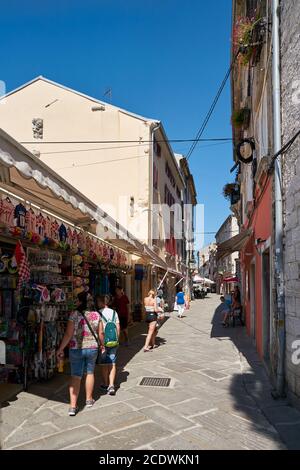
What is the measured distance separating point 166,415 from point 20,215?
10.1 feet

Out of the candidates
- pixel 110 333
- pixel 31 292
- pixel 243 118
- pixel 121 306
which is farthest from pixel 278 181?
pixel 243 118

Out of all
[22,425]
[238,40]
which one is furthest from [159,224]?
[22,425]

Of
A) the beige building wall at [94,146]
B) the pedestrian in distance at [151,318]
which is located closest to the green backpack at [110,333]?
the pedestrian in distance at [151,318]

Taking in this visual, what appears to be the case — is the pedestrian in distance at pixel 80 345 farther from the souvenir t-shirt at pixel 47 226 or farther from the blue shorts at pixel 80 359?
the souvenir t-shirt at pixel 47 226

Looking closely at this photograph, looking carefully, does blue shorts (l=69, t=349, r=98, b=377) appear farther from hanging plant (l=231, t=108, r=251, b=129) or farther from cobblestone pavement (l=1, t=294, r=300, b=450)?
hanging plant (l=231, t=108, r=251, b=129)

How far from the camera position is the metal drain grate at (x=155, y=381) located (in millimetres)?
6638

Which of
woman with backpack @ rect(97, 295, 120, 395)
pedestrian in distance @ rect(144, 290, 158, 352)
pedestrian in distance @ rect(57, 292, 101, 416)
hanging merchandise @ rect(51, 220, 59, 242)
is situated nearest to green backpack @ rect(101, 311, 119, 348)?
woman with backpack @ rect(97, 295, 120, 395)

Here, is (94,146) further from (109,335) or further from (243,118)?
(109,335)

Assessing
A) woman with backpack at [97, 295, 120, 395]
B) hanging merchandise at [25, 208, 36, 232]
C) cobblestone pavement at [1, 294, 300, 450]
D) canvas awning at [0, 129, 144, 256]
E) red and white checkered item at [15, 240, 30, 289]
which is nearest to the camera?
cobblestone pavement at [1, 294, 300, 450]

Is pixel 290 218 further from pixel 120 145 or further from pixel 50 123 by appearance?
pixel 50 123

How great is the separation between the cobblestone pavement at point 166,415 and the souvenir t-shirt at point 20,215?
232cm

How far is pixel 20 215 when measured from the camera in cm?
524

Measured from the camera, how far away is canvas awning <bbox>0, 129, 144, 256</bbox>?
4535 millimetres

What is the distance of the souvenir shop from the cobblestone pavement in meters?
0.42
